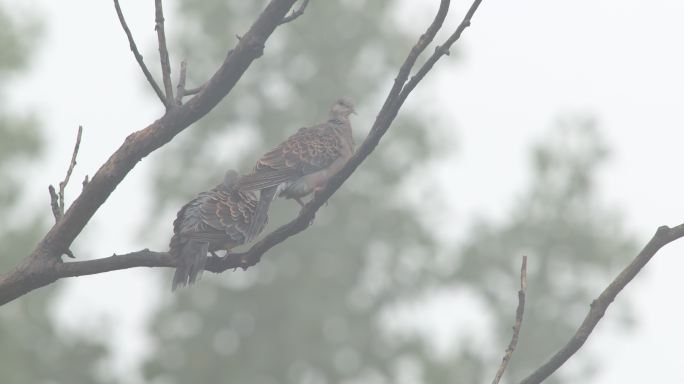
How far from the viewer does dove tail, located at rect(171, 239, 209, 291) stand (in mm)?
5332

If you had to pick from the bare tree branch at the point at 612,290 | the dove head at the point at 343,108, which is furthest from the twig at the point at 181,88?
the dove head at the point at 343,108

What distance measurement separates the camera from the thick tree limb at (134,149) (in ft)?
12.1

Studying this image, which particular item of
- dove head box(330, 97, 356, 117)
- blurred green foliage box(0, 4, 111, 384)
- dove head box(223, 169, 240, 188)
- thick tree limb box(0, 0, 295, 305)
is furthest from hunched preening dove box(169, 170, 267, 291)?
blurred green foliage box(0, 4, 111, 384)

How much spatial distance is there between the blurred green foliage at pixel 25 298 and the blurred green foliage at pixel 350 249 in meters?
3.68

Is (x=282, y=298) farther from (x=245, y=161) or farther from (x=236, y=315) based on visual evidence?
(x=245, y=161)

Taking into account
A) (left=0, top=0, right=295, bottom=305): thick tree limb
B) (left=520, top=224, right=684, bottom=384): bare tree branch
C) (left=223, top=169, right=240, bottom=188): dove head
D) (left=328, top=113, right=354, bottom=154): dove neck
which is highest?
(left=328, top=113, right=354, bottom=154): dove neck

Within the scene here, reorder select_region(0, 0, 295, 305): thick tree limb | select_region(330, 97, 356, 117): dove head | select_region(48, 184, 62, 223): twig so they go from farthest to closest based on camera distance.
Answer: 1. select_region(330, 97, 356, 117): dove head
2. select_region(48, 184, 62, 223): twig
3. select_region(0, 0, 295, 305): thick tree limb

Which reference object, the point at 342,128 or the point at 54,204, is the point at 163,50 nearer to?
the point at 54,204

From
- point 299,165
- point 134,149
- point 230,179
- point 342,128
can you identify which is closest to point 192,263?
point 134,149

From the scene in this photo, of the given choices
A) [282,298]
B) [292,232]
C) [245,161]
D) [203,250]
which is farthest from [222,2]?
[292,232]

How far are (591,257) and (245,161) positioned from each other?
7.77 meters

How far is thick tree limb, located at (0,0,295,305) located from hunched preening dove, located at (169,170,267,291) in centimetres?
188

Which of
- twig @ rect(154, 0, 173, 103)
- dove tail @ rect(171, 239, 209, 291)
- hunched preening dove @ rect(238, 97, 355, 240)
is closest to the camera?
twig @ rect(154, 0, 173, 103)

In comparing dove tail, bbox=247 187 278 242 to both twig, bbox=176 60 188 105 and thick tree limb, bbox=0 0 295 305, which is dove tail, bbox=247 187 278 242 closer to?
twig, bbox=176 60 188 105
